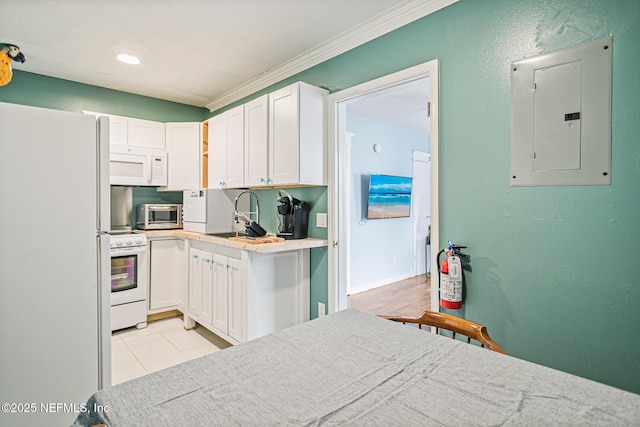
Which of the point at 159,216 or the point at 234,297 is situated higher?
the point at 159,216

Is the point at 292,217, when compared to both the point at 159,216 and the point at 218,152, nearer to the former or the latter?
the point at 218,152

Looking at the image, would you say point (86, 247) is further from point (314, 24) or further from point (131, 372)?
point (314, 24)

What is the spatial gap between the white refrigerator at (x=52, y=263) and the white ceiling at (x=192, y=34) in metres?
1.12

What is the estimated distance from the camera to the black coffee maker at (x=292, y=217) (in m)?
2.89

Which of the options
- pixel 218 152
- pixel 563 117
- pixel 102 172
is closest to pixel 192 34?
pixel 218 152

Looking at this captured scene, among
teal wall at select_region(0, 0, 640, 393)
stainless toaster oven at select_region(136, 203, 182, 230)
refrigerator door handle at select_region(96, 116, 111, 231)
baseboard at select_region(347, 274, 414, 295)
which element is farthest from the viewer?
baseboard at select_region(347, 274, 414, 295)

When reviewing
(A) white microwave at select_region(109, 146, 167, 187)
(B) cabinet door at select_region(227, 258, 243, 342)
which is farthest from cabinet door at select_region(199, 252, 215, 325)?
(A) white microwave at select_region(109, 146, 167, 187)

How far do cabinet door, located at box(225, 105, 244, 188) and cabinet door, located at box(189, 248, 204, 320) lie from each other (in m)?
0.78

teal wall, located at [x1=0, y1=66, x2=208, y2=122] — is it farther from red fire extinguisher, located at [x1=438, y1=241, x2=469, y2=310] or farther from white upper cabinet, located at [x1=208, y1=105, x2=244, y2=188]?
red fire extinguisher, located at [x1=438, y1=241, x2=469, y2=310]

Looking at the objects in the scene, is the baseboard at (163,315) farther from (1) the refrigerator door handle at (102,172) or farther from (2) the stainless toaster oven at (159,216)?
(1) the refrigerator door handle at (102,172)

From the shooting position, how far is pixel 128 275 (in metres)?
3.33

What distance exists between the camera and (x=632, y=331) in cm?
142

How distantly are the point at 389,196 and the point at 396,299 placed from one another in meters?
1.61

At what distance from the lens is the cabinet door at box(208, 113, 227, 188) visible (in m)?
3.52
